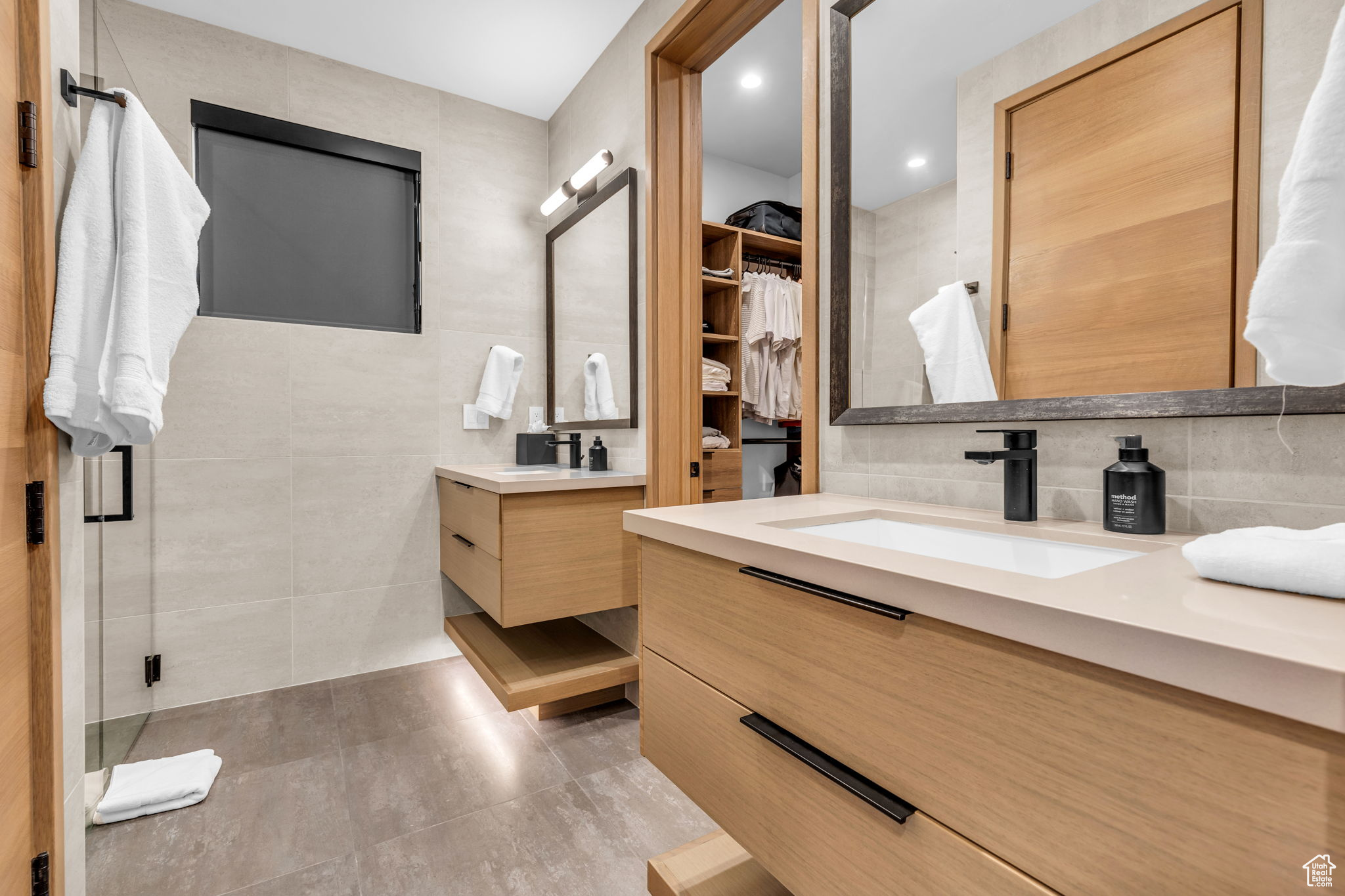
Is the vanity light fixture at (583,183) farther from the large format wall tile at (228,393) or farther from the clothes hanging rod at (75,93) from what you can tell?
the clothes hanging rod at (75,93)

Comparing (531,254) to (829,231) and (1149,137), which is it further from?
(1149,137)

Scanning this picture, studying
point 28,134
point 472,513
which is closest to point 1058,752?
point 28,134

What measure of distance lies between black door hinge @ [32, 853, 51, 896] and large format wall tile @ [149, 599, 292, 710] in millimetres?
1426

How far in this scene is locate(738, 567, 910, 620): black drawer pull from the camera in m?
0.60

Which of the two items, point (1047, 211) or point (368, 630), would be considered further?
point (368, 630)

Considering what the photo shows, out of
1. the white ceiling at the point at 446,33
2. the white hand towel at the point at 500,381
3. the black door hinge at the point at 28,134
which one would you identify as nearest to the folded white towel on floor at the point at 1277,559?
the black door hinge at the point at 28,134

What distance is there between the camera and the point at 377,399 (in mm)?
2420

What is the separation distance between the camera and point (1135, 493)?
0.79 m

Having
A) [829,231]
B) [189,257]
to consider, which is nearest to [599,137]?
[829,231]

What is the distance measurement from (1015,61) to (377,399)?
7.69ft

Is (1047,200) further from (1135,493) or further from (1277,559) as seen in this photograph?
(1277,559)

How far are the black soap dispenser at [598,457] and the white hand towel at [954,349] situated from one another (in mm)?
1201

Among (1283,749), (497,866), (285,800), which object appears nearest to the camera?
(1283,749)

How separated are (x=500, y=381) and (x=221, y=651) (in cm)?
144
